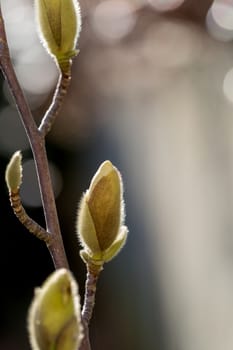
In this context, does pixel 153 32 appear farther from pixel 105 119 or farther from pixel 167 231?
pixel 167 231

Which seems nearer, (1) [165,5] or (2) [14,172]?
(2) [14,172]

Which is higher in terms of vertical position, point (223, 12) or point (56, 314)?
point (56, 314)

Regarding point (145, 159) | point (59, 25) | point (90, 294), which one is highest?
point (59, 25)

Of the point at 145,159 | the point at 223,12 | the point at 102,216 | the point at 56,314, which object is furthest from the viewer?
the point at 145,159

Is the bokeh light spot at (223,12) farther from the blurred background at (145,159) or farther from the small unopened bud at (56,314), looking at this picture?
the small unopened bud at (56,314)

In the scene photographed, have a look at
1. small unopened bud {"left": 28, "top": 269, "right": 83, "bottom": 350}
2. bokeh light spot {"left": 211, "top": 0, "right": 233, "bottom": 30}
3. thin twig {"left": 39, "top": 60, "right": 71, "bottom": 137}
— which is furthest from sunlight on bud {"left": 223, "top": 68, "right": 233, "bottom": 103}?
small unopened bud {"left": 28, "top": 269, "right": 83, "bottom": 350}

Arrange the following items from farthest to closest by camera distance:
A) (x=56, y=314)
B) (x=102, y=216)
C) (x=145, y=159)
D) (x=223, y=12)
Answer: (x=145, y=159) < (x=223, y=12) < (x=102, y=216) < (x=56, y=314)

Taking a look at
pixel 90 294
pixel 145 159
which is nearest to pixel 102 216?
pixel 90 294

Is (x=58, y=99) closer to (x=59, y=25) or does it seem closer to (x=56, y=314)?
(x=59, y=25)
